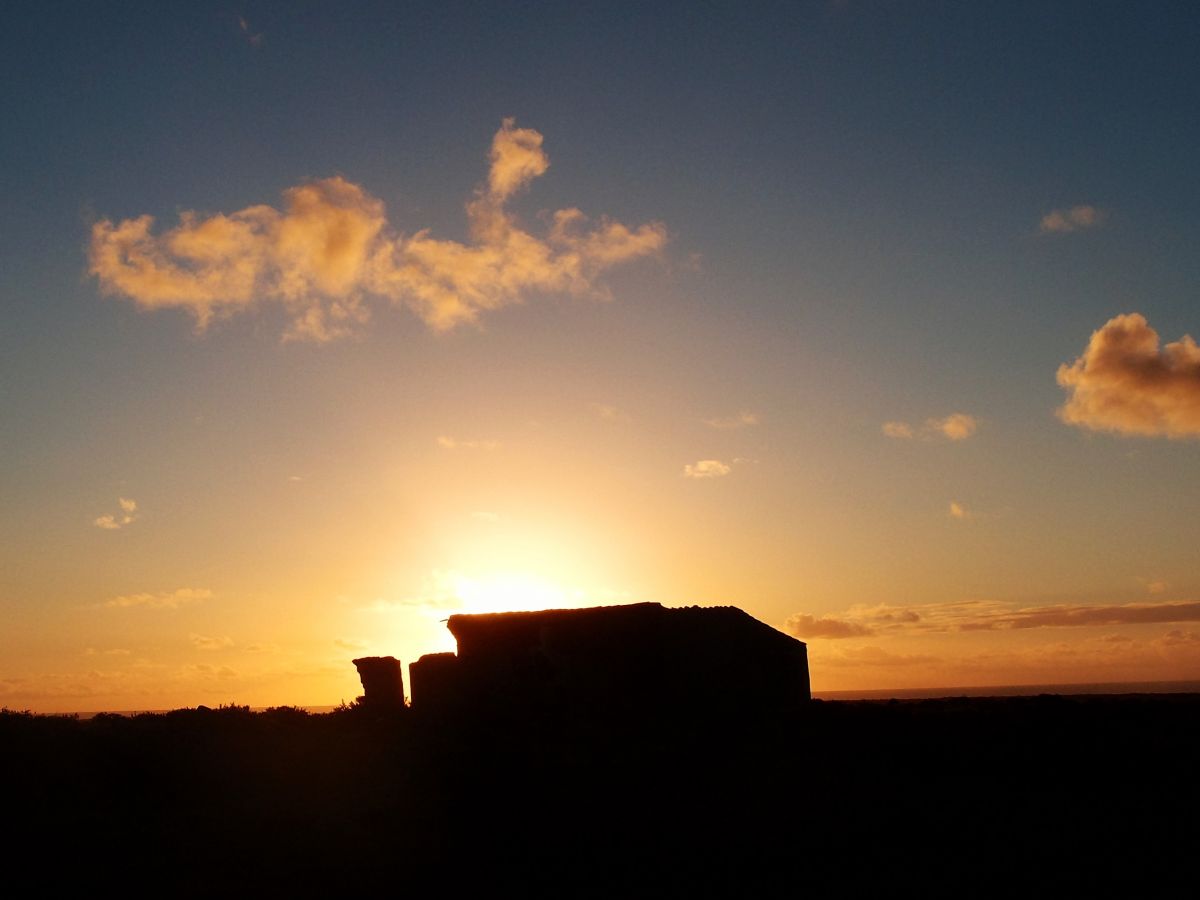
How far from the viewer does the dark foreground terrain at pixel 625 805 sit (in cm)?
1220

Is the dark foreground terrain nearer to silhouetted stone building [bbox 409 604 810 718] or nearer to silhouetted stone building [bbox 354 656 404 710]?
silhouetted stone building [bbox 409 604 810 718]

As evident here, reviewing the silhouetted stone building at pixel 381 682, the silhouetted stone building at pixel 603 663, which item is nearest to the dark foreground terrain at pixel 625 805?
the silhouetted stone building at pixel 603 663

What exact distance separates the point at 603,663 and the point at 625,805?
7.76m

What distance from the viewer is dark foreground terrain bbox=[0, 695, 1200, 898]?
12203 millimetres

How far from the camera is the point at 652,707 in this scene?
2414 centimetres

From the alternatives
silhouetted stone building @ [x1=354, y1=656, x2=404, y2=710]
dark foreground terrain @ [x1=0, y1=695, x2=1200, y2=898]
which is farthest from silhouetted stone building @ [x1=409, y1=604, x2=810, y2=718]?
silhouetted stone building @ [x1=354, y1=656, x2=404, y2=710]

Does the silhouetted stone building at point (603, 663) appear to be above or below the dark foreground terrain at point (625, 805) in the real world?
above

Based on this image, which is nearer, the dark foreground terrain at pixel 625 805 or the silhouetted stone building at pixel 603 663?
the dark foreground terrain at pixel 625 805

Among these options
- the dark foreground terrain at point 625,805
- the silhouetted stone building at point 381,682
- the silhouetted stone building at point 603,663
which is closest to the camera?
the dark foreground terrain at point 625,805

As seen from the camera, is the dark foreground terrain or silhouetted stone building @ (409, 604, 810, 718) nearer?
the dark foreground terrain

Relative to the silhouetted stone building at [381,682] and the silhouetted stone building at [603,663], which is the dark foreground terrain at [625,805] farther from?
the silhouetted stone building at [381,682]

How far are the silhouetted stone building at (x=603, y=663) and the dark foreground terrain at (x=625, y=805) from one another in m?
0.73

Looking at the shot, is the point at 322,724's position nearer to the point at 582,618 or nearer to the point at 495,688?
the point at 495,688

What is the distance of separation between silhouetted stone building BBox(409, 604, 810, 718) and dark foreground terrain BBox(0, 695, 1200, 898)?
725mm
